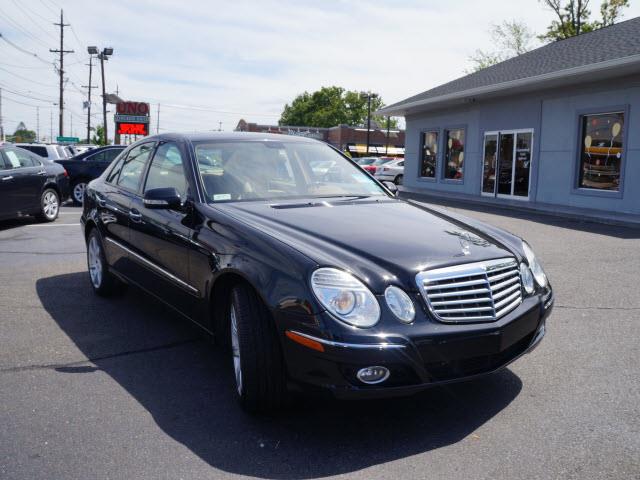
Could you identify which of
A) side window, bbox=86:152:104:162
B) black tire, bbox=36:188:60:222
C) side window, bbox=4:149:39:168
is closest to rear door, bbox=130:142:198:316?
side window, bbox=4:149:39:168

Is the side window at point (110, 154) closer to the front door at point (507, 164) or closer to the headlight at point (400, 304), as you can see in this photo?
the front door at point (507, 164)

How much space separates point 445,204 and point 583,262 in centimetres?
1018

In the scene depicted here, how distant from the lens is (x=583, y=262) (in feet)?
27.8

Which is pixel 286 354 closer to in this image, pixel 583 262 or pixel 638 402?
pixel 638 402

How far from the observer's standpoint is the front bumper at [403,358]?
2.99 m

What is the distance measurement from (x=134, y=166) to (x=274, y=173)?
5.31 ft

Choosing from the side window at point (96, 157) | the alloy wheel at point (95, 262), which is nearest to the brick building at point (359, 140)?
the side window at point (96, 157)

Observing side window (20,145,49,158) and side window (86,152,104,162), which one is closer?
side window (86,152,104,162)

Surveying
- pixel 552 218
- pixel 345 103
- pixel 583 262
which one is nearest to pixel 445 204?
pixel 552 218

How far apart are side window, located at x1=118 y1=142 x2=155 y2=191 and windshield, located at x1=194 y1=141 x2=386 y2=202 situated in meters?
0.93

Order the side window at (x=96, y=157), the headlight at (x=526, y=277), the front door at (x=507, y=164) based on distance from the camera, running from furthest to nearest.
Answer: the front door at (x=507, y=164)
the side window at (x=96, y=157)
the headlight at (x=526, y=277)

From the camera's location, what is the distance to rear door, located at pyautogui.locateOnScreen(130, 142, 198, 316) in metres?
4.27

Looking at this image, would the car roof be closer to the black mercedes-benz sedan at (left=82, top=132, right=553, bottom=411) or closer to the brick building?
the black mercedes-benz sedan at (left=82, top=132, right=553, bottom=411)

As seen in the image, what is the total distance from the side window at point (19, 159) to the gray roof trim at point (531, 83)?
12.6 meters
